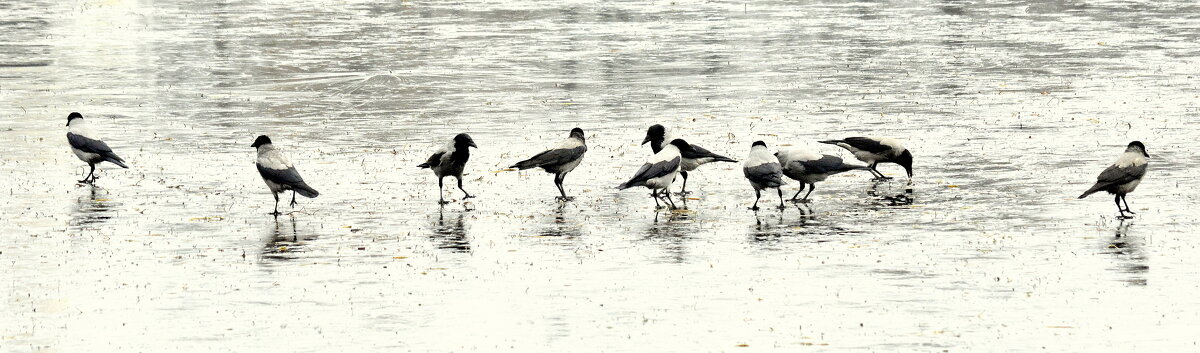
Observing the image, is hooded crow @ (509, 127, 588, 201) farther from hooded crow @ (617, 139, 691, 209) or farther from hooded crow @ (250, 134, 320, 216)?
hooded crow @ (250, 134, 320, 216)

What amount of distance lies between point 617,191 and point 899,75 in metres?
12.0

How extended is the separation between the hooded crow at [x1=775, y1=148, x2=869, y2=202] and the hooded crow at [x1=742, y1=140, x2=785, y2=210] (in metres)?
0.35

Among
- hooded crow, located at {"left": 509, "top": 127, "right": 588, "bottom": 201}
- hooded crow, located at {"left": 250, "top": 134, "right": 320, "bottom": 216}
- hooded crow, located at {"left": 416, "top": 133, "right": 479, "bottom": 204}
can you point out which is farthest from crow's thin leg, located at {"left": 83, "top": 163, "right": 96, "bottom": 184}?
hooded crow, located at {"left": 509, "top": 127, "right": 588, "bottom": 201}

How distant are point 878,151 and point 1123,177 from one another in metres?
3.40

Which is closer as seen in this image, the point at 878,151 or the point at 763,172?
the point at 763,172

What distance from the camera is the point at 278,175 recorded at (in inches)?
634

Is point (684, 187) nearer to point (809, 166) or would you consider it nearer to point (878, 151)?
point (809, 166)

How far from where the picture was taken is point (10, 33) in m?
39.8

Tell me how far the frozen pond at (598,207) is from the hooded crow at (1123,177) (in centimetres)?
27

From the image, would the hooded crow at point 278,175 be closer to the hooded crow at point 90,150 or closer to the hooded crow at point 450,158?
the hooded crow at point 450,158

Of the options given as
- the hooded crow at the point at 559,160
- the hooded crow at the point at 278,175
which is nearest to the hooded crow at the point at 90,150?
the hooded crow at the point at 278,175

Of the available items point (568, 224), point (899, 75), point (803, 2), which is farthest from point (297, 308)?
point (803, 2)

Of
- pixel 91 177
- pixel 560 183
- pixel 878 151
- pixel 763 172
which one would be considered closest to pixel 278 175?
pixel 560 183

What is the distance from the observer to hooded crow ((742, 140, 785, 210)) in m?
16.2
